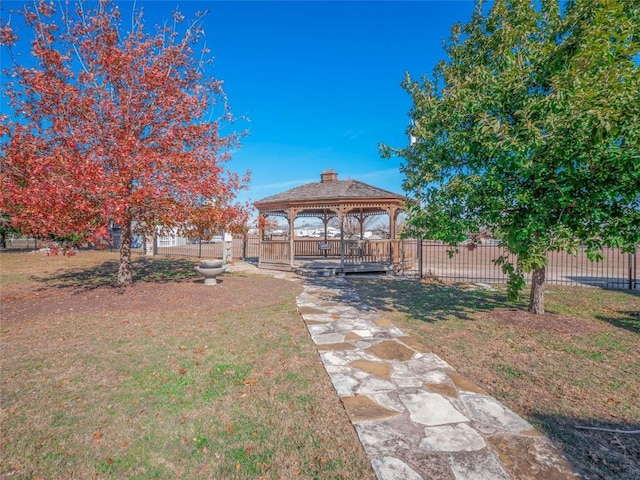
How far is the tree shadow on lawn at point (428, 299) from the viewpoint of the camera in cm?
666

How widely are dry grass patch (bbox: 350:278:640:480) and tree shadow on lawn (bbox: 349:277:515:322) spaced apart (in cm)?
3

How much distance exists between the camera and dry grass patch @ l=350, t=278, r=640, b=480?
8.34 ft

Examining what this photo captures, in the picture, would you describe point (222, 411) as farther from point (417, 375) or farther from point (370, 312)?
point (370, 312)

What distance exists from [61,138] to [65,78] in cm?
152

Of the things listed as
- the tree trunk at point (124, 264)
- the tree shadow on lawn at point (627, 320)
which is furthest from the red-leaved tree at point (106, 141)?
the tree shadow on lawn at point (627, 320)

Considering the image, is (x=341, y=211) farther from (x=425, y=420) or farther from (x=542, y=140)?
(x=425, y=420)

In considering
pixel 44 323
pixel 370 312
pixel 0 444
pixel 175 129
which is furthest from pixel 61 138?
pixel 370 312

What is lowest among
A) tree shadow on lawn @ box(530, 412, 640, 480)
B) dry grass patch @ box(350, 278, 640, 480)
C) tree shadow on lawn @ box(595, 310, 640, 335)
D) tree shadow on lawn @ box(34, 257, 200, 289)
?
tree shadow on lawn @ box(530, 412, 640, 480)

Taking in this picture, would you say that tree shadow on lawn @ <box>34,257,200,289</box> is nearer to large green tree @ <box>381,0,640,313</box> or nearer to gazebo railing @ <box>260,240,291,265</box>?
gazebo railing @ <box>260,240,291,265</box>

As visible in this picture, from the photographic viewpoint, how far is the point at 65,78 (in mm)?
7195

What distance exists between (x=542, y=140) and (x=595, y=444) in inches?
137

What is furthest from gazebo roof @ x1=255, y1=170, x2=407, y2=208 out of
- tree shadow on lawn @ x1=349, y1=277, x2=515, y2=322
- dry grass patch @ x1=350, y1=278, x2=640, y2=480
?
dry grass patch @ x1=350, y1=278, x2=640, y2=480

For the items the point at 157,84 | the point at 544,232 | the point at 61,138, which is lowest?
the point at 544,232

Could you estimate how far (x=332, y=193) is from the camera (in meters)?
13.0
